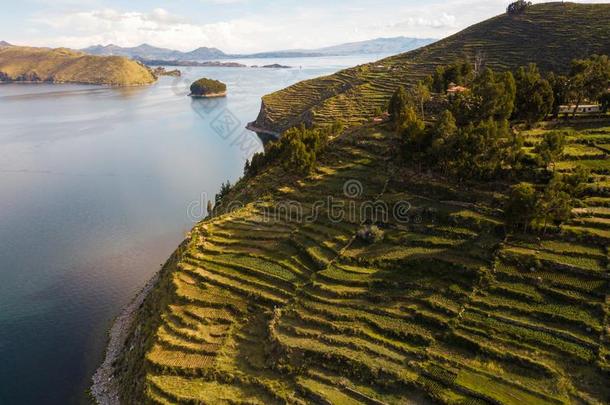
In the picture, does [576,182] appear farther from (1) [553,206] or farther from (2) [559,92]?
(2) [559,92]

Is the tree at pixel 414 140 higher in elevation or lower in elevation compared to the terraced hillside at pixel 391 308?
higher

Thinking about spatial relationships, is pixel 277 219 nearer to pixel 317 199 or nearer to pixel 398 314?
pixel 317 199

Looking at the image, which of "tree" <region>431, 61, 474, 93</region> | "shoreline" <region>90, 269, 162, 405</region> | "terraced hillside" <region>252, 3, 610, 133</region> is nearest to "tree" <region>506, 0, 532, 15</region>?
"terraced hillside" <region>252, 3, 610, 133</region>

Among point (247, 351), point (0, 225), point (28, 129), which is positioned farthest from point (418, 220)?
point (28, 129)

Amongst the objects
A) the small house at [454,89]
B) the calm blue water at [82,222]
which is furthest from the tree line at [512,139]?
the calm blue water at [82,222]

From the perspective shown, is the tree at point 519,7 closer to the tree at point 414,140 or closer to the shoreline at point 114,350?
the tree at point 414,140

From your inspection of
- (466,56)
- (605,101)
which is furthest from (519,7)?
(605,101)
